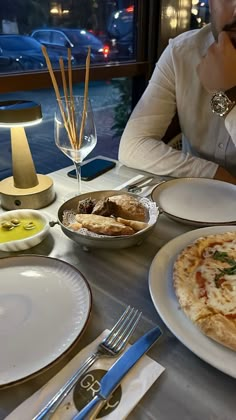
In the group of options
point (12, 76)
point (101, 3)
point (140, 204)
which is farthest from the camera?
point (101, 3)

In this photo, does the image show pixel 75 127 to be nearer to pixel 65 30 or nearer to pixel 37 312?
pixel 37 312

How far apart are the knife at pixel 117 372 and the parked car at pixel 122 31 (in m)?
2.18

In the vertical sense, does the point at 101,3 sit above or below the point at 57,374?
above

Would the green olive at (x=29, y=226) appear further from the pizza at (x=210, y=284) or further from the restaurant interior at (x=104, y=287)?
the pizza at (x=210, y=284)

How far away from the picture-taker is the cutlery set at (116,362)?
44cm

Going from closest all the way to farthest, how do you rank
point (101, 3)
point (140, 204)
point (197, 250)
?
point (197, 250)
point (140, 204)
point (101, 3)

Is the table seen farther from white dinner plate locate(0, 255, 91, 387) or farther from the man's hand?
the man's hand

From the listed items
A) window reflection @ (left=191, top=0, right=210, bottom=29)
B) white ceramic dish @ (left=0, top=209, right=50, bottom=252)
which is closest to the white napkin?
white ceramic dish @ (left=0, top=209, right=50, bottom=252)

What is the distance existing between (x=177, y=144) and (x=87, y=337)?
141cm

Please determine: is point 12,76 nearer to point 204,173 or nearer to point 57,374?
point 204,173

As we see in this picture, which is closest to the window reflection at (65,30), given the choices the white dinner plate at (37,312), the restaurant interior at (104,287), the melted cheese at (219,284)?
the restaurant interior at (104,287)

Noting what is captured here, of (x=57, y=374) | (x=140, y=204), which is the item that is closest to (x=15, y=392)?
(x=57, y=374)

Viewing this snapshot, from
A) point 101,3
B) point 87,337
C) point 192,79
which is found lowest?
point 87,337

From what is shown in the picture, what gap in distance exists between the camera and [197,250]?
28.8 inches
